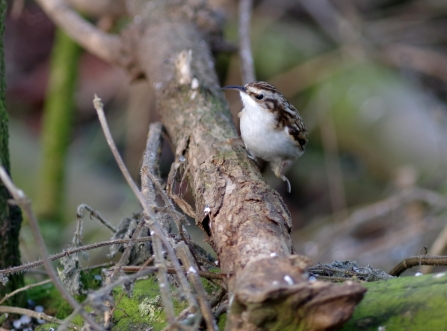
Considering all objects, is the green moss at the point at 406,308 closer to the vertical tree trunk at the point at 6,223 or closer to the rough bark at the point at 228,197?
the rough bark at the point at 228,197

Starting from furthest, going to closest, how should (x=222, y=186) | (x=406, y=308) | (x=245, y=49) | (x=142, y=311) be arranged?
(x=245, y=49) → (x=222, y=186) → (x=142, y=311) → (x=406, y=308)

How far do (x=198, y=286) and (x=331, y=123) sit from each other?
6049 millimetres

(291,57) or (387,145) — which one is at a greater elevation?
(291,57)

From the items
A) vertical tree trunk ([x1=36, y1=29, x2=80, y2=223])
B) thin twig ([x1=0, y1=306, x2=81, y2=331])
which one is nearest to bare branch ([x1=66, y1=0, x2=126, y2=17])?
vertical tree trunk ([x1=36, y1=29, x2=80, y2=223])

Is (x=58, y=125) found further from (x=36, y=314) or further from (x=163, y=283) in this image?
(x=163, y=283)

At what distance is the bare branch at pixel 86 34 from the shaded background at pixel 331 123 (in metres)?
0.55

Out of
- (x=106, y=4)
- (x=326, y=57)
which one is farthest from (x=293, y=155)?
(x=326, y=57)

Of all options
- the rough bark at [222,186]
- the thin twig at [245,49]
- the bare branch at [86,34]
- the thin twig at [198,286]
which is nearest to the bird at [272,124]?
the rough bark at [222,186]

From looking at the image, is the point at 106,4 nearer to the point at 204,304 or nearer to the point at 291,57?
the point at 291,57

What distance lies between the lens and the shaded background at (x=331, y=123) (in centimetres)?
707

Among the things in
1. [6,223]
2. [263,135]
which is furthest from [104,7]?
[6,223]

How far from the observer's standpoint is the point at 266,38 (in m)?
9.54

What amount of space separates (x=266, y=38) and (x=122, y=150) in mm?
3121

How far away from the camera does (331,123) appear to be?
7.98m
